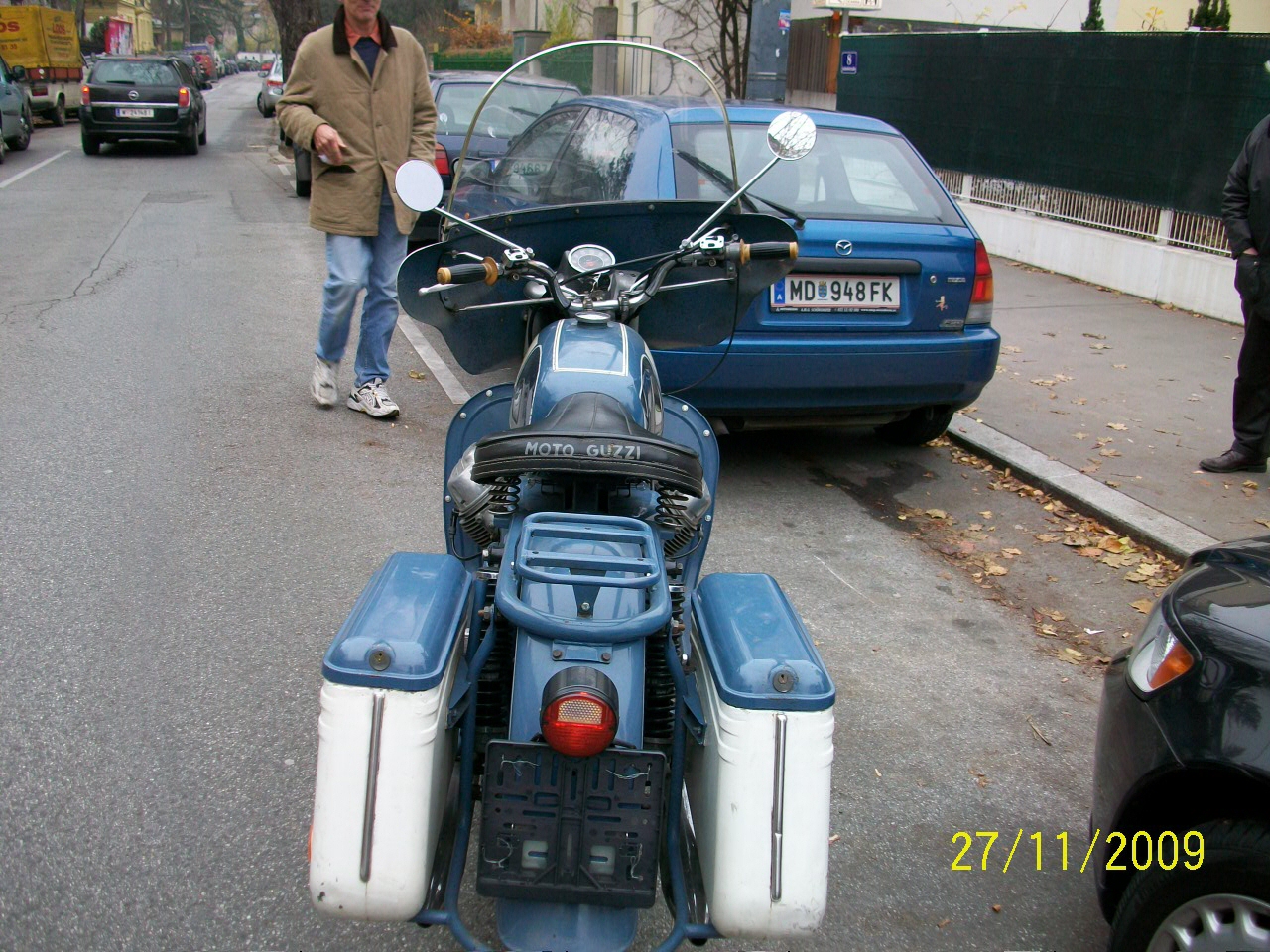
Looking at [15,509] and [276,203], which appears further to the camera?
[276,203]

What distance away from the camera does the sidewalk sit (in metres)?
5.51

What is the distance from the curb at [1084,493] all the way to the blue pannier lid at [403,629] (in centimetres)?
365

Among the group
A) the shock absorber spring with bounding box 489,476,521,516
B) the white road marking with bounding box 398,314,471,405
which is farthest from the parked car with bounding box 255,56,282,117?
the shock absorber spring with bounding box 489,476,521,516

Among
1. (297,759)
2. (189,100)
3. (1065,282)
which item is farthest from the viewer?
(189,100)

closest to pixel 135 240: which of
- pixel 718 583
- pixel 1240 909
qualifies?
pixel 718 583

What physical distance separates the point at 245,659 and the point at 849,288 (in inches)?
120

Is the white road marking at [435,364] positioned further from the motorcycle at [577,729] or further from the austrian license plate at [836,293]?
the motorcycle at [577,729]

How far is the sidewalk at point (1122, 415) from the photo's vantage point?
5508 millimetres

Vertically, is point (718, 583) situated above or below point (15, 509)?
above

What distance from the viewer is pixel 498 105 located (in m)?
7.87

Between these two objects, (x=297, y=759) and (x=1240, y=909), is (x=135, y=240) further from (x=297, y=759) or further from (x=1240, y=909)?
(x=1240, y=909)

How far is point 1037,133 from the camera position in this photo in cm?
1154

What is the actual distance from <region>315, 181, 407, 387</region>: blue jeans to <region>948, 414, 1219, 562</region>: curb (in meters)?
3.17

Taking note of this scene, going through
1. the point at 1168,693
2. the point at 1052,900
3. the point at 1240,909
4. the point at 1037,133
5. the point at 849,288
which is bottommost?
the point at 1052,900
